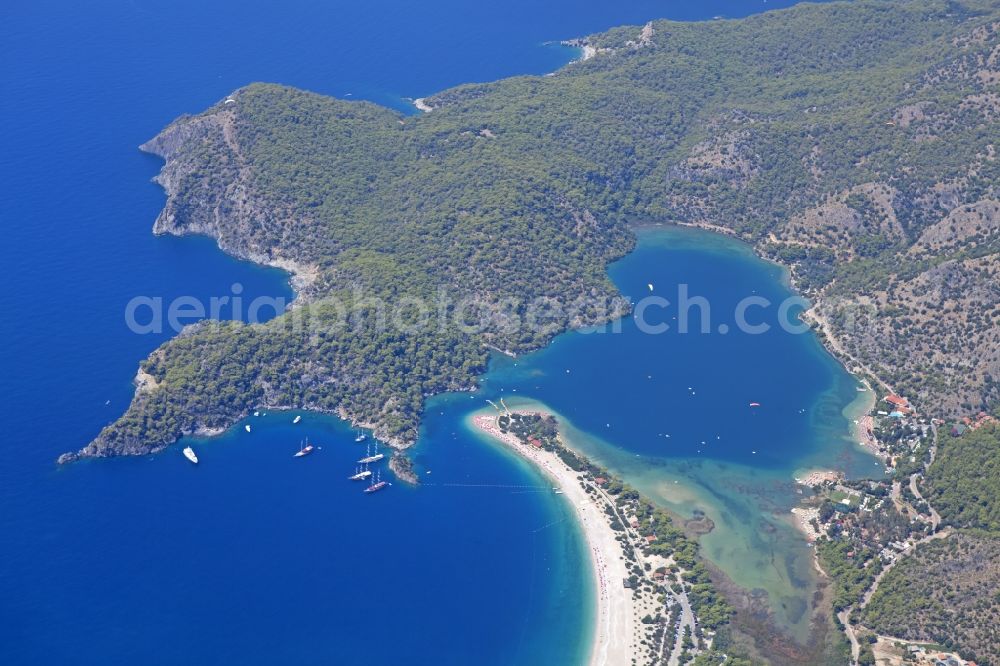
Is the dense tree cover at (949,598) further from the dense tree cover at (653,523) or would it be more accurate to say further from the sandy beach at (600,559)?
the sandy beach at (600,559)

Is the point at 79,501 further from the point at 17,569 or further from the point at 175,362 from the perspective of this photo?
the point at 175,362

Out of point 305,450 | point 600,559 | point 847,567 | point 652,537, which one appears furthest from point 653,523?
point 305,450

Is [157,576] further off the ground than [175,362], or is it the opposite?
[175,362]

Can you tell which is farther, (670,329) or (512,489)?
(670,329)

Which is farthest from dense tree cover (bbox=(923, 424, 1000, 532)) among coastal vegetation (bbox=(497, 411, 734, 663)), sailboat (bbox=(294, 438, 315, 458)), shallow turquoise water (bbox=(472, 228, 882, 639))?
sailboat (bbox=(294, 438, 315, 458))

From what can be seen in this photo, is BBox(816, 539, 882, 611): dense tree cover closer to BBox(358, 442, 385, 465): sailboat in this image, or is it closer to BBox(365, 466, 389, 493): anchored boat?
BBox(365, 466, 389, 493): anchored boat

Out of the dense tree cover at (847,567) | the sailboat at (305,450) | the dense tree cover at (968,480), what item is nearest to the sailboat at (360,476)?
the sailboat at (305,450)

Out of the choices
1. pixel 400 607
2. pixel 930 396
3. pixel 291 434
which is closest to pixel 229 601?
pixel 400 607

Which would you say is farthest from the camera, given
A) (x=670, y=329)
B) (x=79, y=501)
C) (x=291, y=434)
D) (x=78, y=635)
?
(x=670, y=329)
